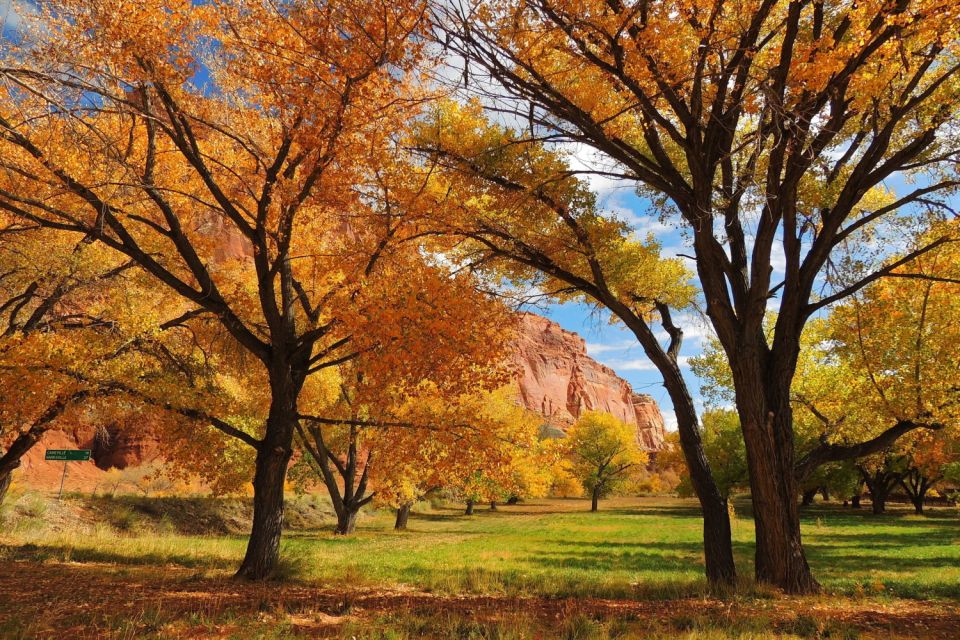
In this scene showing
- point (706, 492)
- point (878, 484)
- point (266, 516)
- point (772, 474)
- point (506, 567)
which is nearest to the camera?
point (772, 474)

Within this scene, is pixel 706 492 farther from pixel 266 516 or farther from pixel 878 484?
pixel 878 484

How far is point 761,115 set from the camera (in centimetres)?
779

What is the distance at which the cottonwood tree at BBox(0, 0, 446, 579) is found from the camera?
23.9 ft

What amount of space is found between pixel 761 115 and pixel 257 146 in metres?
7.46

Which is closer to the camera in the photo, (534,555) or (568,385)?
(534,555)

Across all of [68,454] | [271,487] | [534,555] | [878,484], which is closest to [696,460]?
[271,487]

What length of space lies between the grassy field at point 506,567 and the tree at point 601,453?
25.2 m

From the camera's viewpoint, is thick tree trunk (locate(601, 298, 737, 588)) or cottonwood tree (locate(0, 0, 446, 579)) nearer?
cottonwood tree (locate(0, 0, 446, 579))

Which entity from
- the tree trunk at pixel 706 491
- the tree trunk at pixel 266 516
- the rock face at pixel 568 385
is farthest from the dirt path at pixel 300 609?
the rock face at pixel 568 385

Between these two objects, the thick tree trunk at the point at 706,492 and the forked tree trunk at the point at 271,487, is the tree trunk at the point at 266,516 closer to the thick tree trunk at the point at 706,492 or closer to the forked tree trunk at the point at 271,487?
the forked tree trunk at the point at 271,487

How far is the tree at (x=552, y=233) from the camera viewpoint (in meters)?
9.60

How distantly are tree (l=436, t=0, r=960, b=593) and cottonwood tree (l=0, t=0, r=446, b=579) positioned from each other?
7.25ft

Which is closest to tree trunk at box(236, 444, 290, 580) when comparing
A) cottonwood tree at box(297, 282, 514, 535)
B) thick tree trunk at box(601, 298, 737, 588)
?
cottonwood tree at box(297, 282, 514, 535)

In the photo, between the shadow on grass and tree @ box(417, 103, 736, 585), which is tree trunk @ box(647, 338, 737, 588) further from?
the shadow on grass
